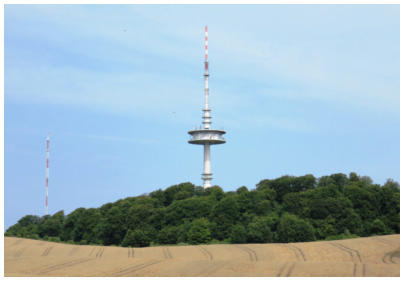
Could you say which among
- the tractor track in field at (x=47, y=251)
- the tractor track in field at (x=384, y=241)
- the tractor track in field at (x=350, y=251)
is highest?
the tractor track in field at (x=384, y=241)

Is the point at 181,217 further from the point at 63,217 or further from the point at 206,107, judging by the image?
the point at 206,107

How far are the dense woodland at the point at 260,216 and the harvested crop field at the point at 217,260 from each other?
13432mm

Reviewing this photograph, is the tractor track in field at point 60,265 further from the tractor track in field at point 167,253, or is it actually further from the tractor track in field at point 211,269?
the tractor track in field at point 211,269

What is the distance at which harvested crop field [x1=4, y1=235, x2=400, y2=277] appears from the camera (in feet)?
65.6

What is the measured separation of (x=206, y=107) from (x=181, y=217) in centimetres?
2806

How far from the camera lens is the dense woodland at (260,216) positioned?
1769 inches

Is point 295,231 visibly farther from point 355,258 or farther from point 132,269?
point 132,269

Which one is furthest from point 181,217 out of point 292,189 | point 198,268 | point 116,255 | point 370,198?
point 198,268

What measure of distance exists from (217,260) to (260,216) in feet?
77.5

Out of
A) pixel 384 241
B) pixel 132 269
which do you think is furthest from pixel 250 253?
pixel 132 269

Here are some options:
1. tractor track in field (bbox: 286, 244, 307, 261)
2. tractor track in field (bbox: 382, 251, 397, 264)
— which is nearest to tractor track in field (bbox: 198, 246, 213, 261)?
tractor track in field (bbox: 286, 244, 307, 261)

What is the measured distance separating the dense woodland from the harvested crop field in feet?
44.1

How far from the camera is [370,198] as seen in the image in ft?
166

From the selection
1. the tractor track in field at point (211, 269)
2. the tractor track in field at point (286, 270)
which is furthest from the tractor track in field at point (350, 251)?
the tractor track in field at point (211, 269)
